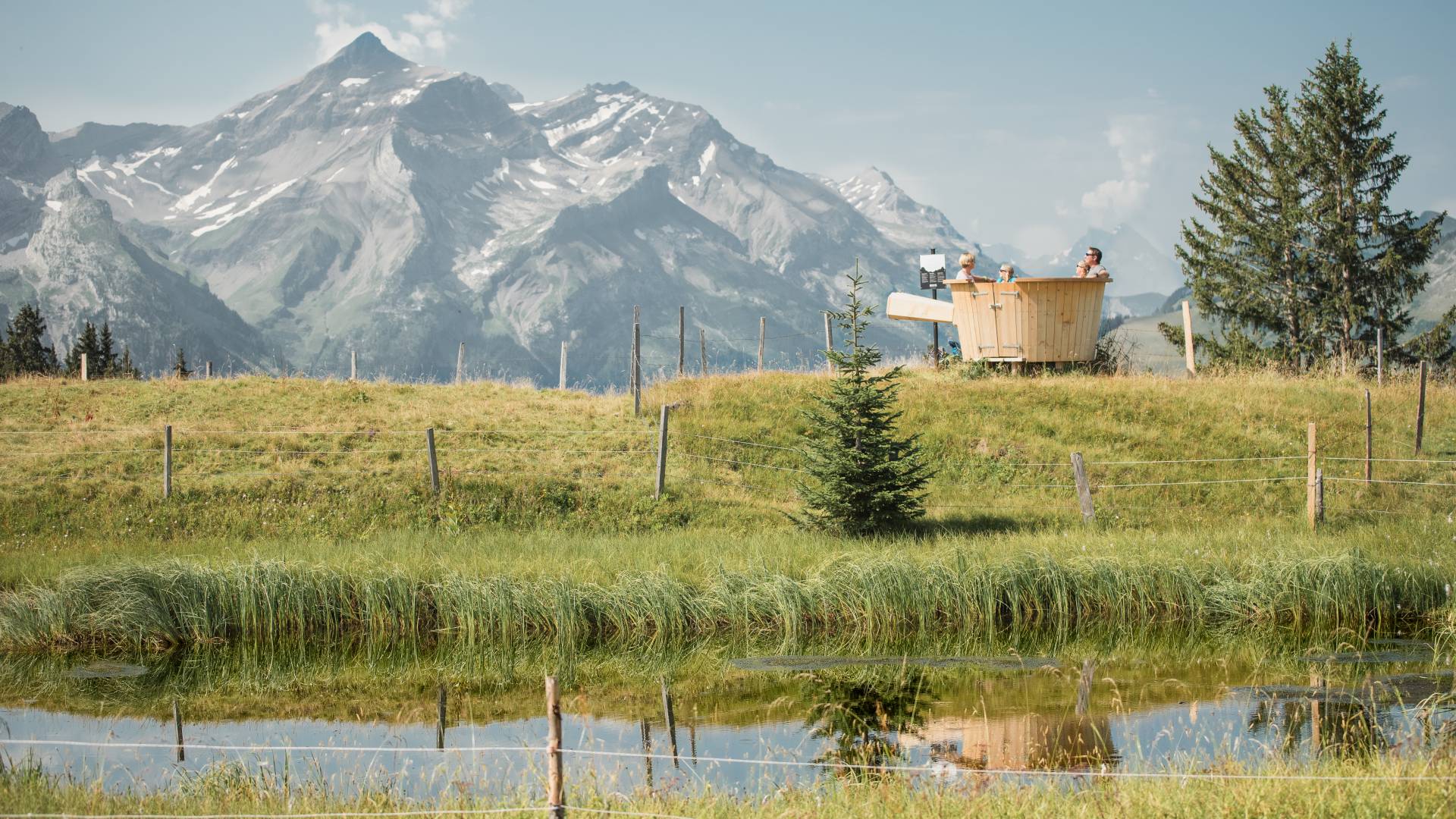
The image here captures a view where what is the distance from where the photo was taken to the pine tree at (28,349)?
67625 mm

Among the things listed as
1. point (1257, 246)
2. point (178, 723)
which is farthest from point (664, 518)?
point (1257, 246)

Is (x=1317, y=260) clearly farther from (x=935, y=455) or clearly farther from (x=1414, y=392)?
(x=935, y=455)

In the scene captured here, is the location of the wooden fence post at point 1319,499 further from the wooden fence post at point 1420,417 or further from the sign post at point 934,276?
the sign post at point 934,276

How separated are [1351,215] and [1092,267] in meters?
17.9

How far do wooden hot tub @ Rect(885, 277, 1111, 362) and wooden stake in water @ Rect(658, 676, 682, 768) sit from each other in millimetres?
19060

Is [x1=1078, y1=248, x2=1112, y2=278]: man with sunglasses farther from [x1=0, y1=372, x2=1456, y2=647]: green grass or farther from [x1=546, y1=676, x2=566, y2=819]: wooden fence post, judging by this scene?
[x1=546, y1=676, x2=566, y2=819]: wooden fence post

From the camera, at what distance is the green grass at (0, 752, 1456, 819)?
328 inches

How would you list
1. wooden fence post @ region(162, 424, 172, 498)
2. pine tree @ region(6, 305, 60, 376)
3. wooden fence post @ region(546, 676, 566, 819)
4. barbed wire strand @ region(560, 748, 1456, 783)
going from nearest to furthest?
1. wooden fence post @ region(546, 676, 566, 819)
2. barbed wire strand @ region(560, 748, 1456, 783)
3. wooden fence post @ region(162, 424, 172, 498)
4. pine tree @ region(6, 305, 60, 376)

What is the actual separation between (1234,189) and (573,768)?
4312 centimetres

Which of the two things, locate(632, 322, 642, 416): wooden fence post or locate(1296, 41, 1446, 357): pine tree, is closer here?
locate(632, 322, 642, 416): wooden fence post

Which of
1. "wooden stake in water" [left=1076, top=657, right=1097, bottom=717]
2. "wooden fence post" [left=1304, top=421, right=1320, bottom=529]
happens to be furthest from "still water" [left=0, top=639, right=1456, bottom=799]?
"wooden fence post" [left=1304, top=421, right=1320, bottom=529]

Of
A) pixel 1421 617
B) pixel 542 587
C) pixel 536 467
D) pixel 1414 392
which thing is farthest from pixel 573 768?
pixel 1414 392

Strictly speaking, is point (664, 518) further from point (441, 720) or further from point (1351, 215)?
point (1351, 215)

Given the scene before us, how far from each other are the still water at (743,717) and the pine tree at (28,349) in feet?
193
